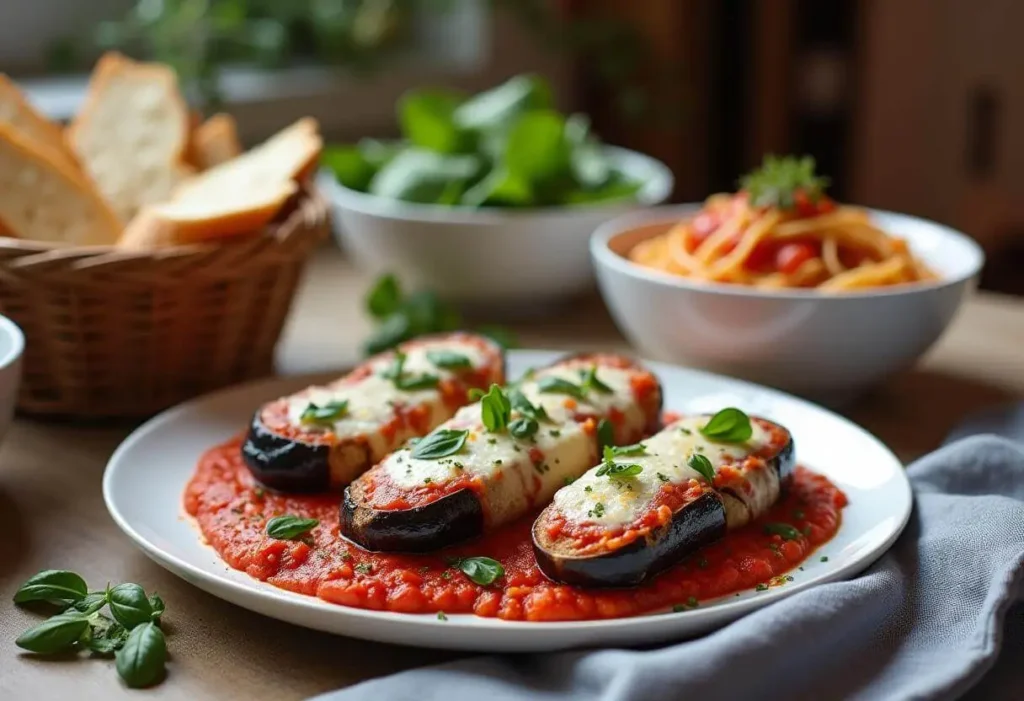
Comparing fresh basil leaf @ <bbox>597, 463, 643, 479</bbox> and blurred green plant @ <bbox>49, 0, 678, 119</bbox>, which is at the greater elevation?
blurred green plant @ <bbox>49, 0, 678, 119</bbox>

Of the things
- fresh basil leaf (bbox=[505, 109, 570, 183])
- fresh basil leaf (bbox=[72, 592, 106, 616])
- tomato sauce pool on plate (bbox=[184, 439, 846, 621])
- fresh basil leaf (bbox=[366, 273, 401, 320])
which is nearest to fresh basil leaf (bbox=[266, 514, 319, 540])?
tomato sauce pool on plate (bbox=[184, 439, 846, 621])

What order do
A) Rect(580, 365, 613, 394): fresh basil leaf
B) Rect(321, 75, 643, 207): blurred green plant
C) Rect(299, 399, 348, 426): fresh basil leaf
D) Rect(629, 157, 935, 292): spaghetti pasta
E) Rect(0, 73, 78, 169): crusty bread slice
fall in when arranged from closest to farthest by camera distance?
1. Rect(299, 399, 348, 426): fresh basil leaf
2. Rect(580, 365, 613, 394): fresh basil leaf
3. Rect(629, 157, 935, 292): spaghetti pasta
4. Rect(0, 73, 78, 169): crusty bread slice
5. Rect(321, 75, 643, 207): blurred green plant

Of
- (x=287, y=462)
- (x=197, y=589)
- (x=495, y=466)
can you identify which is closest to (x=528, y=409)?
(x=495, y=466)

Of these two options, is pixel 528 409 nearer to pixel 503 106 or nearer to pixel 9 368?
pixel 9 368

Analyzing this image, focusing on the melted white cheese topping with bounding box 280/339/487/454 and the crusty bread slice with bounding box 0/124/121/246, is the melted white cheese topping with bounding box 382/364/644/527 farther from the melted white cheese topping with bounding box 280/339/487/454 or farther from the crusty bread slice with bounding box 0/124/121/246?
the crusty bread slice with bounding box 0/124/121/246

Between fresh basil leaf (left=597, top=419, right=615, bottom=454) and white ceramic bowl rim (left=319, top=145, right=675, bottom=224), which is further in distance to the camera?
white ceramic bowl rim (left=319, top=145, right=675, bottom=224)

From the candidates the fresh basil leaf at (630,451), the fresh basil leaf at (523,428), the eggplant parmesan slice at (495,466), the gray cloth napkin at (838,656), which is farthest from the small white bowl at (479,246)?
the gray cloth napkin at (838,656)

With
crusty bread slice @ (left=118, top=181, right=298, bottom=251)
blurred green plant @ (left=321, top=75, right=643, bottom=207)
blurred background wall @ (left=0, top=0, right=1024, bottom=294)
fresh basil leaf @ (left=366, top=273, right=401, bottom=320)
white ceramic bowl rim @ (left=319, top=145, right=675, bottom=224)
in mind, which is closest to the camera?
crusty bread slice @ (left=118, top=181, right=298, bottom=251)
